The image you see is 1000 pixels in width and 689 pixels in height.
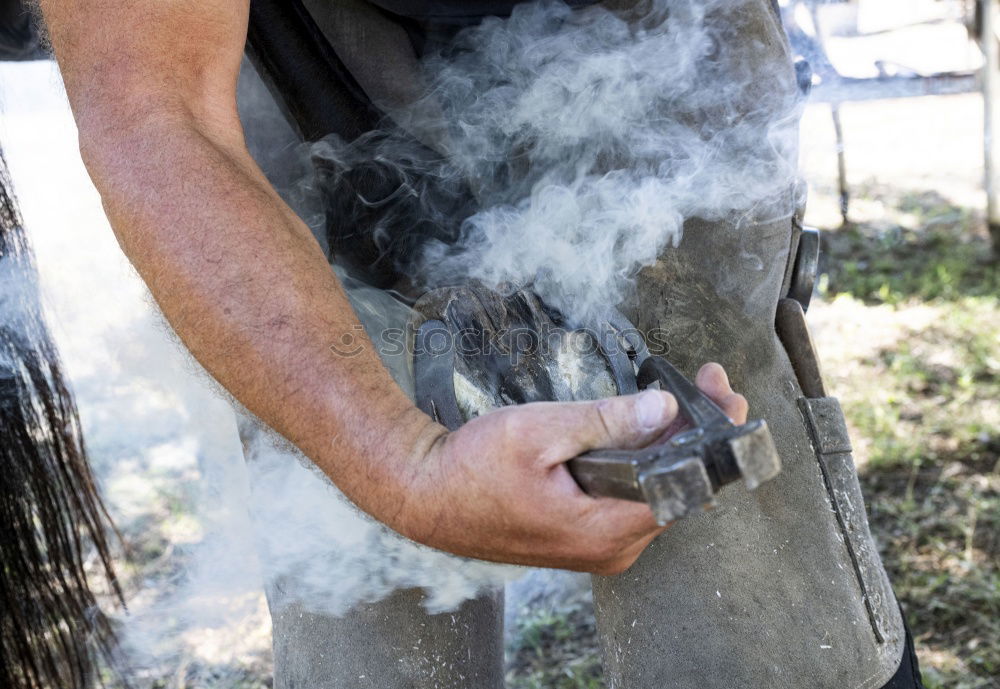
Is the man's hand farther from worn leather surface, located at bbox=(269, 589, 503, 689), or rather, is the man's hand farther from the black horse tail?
the black horse tail

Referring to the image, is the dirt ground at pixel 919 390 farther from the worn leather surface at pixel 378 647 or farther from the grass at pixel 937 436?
the worn leather surface at pixel 378 647

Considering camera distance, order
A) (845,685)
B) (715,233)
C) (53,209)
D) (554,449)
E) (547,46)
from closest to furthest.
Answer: (554,449) < (845,685) < (715,233) < (547,46) < (53,209)

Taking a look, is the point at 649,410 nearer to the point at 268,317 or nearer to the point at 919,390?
the point at 268,317

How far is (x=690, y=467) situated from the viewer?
0.75 metres

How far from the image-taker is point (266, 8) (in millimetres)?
1301

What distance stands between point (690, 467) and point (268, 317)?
1.34 feet

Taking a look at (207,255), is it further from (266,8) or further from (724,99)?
(724,99)

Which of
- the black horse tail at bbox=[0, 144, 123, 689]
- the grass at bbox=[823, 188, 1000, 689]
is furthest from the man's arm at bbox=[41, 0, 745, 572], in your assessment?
the grass at bbox=[823, 188, 1000, 689]

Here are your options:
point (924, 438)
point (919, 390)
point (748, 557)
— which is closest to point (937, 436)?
point (924, 438)

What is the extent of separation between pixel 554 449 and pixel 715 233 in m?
0.56

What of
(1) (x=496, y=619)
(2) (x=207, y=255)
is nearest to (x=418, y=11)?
(2) (x=207, y=255)

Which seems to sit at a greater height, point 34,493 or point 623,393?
point 623,393

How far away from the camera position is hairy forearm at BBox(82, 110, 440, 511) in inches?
36.0

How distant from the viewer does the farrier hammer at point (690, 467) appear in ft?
2.46
